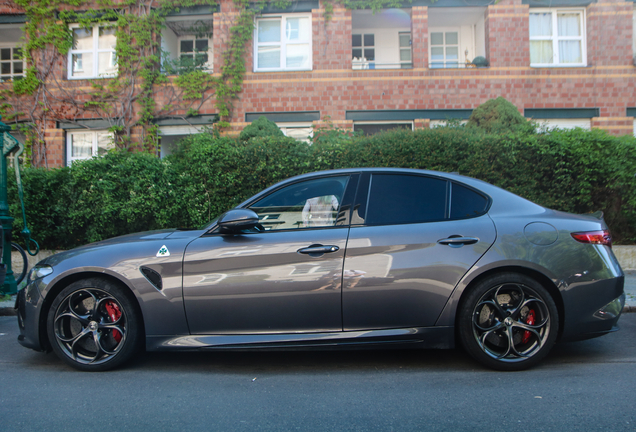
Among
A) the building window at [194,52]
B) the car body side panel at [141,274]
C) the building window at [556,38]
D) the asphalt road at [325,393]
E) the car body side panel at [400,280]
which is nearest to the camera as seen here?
the asphalt road at [325,393]

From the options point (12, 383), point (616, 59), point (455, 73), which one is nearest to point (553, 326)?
point (12, 383)

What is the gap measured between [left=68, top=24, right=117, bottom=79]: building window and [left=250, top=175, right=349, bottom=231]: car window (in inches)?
515

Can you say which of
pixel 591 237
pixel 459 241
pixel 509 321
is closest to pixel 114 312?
pixel 459 241

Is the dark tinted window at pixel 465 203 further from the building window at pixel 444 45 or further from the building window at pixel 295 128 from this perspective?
the building window at pixel 444 45

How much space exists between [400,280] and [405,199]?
2.24 ft

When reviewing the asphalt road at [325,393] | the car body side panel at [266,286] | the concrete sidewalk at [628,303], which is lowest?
the asphalt road at [325,393]

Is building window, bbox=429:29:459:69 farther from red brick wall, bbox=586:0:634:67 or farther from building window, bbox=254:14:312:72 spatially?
building window, bbox=254:14:312:72

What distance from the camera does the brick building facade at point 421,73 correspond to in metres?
14.0

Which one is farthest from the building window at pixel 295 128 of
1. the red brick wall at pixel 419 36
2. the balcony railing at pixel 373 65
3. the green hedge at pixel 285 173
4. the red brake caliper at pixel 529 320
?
the red brake caliper at pixel 529 320

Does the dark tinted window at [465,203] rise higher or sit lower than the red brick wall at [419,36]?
lower

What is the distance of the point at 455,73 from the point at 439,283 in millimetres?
11919

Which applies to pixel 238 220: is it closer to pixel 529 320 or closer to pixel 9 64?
pixel 529 320

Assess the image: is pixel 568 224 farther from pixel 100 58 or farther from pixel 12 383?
pixel 100 58

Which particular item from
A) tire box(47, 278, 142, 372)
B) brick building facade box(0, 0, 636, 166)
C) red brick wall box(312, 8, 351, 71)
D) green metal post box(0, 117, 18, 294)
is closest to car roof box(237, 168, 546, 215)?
tire box(47, 278, 142, 372)
